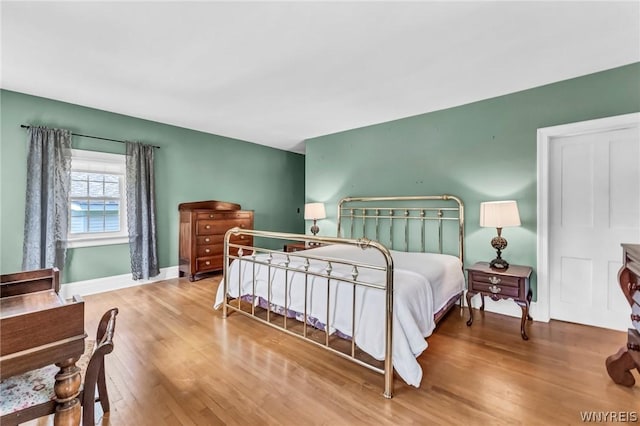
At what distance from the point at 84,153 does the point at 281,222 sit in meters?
3.75

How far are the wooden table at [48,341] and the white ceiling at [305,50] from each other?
190 centimetres

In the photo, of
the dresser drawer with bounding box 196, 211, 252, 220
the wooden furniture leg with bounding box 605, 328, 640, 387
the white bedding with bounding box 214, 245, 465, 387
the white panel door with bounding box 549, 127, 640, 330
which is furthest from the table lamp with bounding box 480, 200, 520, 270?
the dresser drawer with bounding box 196, 211, 252, 220

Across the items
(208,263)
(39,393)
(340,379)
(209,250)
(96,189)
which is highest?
(96,189)

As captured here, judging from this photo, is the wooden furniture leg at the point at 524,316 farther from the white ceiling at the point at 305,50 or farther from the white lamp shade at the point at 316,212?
the white lamp shade at the point at 316,212

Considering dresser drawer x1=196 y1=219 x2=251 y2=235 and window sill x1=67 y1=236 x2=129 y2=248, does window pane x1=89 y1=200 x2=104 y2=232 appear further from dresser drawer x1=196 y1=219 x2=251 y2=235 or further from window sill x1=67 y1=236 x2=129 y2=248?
dresser drawer x1=196 y1=219 x2=251 y2=235

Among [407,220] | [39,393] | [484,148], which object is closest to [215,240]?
[407,220]

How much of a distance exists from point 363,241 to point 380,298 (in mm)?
442

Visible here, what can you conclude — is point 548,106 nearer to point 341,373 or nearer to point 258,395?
point 341,373

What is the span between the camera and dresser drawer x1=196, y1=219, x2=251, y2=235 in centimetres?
458

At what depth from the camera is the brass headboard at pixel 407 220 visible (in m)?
3.68

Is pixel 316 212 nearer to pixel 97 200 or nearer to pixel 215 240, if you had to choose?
pixel 215 240

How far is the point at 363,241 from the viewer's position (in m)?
1.89

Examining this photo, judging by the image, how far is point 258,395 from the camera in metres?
1.81

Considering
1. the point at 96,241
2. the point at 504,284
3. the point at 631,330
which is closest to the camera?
the point at 631,330
